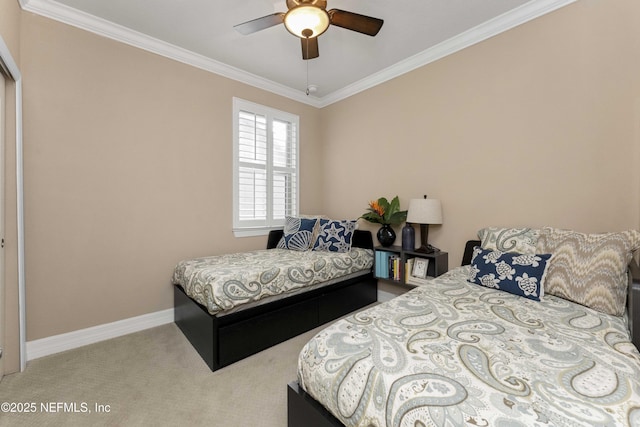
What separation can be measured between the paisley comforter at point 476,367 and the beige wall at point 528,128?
3.35 ft

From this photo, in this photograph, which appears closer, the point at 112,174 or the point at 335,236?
the point at 112,174

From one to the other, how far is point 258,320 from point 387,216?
5.61ft

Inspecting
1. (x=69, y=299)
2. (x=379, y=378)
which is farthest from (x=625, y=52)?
(x=69, y=299)

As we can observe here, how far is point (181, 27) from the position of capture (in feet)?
7.99

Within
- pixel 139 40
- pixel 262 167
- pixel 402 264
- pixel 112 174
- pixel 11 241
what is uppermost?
pixel 139 40

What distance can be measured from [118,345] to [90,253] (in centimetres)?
82

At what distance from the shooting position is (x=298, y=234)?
3.25 m

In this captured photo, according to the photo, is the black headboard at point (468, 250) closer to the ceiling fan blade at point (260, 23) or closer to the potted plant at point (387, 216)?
the potted plant at point (387, 216)

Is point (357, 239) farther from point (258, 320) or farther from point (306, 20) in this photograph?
point (306, 20)

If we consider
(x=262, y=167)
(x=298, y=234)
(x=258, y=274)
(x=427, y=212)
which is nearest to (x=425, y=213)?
(x=427, y=212)

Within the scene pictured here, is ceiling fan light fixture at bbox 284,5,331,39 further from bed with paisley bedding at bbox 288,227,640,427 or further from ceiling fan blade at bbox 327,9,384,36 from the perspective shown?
bed with paisley bedding at bbox 288,227,640,427

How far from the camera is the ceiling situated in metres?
2.15

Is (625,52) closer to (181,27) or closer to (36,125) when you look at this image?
(181,27)

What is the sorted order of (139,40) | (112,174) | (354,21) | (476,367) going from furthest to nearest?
(139,40) < (112,174) < (354,21) < (476,367)
